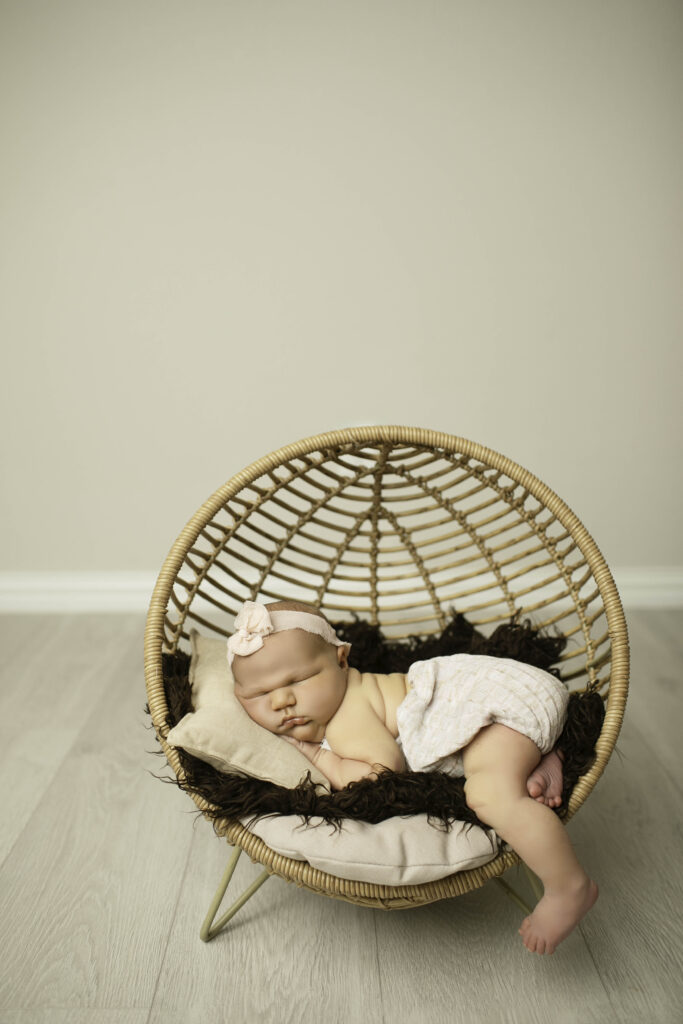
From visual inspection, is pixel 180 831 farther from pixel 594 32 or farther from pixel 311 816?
pixel 594 32

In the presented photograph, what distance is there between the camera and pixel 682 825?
1516 mm

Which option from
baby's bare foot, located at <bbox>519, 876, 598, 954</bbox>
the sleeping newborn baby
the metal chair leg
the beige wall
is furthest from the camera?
the beige wall

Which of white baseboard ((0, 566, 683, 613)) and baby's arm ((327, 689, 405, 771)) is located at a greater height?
baby's arm ((327, 689, 405, 771))

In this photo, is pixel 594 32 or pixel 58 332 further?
pixel 58 332

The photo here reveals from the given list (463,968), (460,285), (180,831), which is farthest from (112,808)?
(460,285)

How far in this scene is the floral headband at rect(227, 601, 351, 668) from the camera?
1.33 meters

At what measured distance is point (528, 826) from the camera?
110 cm

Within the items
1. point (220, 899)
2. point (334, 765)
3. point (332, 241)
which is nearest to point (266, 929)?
point (220, 899)

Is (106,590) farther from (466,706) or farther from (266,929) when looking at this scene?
(466,706)

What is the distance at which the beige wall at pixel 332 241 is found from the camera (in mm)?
2096

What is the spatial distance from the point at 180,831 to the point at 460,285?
1.56 meters

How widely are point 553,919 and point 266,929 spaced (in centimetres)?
49

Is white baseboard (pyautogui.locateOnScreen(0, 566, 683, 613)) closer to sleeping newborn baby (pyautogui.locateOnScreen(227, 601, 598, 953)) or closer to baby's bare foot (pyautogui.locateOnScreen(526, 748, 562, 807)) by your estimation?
sleeping newborn baby (pyautogui.locateOnScreen(227, 601, 598, 953))

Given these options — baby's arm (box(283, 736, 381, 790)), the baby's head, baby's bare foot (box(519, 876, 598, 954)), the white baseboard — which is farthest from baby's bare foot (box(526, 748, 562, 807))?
the white baseboard
